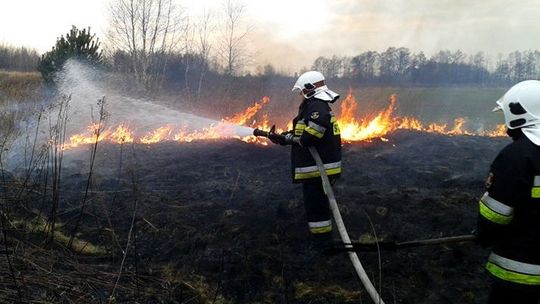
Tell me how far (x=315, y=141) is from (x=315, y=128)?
174mm

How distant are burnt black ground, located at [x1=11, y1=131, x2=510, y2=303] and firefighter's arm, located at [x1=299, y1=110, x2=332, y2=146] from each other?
1182 mm

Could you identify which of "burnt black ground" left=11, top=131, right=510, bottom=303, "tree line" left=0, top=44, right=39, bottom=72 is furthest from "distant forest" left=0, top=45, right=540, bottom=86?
"burnt black ground" left=11, top=131, right=510, bottom=303

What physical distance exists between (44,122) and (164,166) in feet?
28.6

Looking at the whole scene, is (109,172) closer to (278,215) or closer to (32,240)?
(32,240)

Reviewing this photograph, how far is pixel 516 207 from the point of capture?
2695 mm

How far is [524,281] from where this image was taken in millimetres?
2785

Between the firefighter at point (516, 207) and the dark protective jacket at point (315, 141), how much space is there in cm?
266

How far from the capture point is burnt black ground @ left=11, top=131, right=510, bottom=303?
15.0 ft

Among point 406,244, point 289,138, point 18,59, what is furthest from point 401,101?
point 18,59

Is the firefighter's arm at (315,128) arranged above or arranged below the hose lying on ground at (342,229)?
above

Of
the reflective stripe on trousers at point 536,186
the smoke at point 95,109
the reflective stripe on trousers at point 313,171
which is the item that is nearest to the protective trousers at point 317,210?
the reflective stripe on trousers at point 313,171

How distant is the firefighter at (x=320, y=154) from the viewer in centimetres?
540

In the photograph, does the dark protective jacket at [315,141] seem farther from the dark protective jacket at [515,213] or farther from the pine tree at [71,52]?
the pine tree at [71,52]

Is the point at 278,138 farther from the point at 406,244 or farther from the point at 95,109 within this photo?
the point at 95,109
